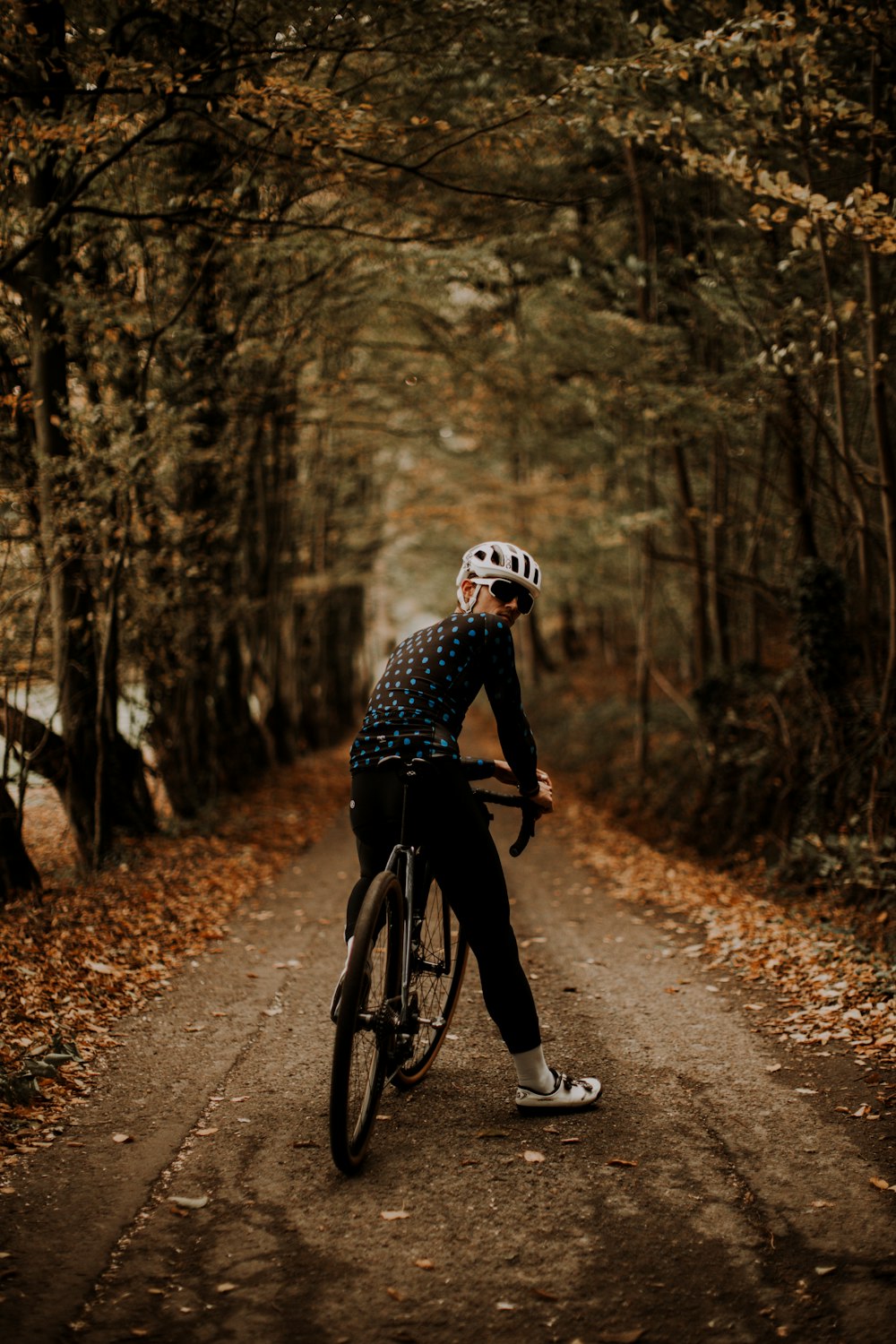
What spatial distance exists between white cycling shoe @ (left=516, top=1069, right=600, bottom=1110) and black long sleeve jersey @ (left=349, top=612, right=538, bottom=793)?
1344 mm

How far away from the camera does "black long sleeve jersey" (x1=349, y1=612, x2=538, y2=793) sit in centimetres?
380

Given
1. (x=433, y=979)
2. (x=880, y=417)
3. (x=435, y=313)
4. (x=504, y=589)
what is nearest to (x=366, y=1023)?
(x=433, y=979)

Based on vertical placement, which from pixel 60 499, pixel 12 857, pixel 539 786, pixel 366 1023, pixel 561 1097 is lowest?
pixel 561 1097

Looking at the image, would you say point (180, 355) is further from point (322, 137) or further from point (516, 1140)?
point (516, 1140)

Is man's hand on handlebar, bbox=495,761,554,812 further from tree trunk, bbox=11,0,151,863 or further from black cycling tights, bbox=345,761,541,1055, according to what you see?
tree trunk, bbox=11,0,151,863

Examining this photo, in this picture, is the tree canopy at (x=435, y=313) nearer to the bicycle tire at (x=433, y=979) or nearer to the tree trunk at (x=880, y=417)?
the tree trunk at (x=880, y=417)

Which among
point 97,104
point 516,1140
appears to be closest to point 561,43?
point 97,104

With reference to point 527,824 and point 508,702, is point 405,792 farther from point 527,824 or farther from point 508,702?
point 527,824

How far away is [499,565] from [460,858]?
1.19 metres

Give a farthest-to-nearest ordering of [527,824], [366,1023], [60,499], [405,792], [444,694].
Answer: [60,499]
[527,824]
[444,694]
[405,792]
[366,1023]

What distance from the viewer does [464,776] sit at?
3910mm

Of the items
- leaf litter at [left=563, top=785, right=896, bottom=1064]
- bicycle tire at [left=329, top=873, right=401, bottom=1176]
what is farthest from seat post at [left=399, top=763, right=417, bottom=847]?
leaf litter at [left=563, top=785, right=896, bottom=1064]

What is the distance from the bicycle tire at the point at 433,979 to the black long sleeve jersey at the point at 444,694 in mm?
701

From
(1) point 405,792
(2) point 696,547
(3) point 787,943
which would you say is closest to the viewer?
(1) point 405,792
